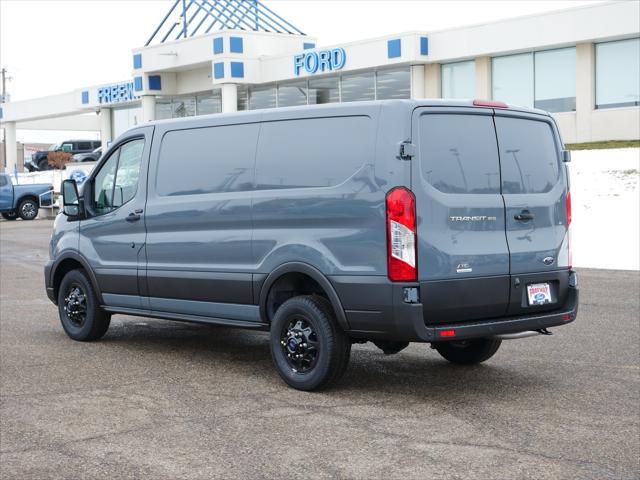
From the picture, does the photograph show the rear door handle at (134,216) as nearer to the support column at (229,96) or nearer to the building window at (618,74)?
the building window at (618,74)

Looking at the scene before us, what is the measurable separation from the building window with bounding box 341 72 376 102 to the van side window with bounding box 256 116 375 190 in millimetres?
34283

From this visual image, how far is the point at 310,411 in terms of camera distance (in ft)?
22.1

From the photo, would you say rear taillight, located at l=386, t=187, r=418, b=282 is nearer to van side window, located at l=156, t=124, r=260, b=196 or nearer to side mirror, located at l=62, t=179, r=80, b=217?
van side window, located at l=156, t=124, r=260, b=196

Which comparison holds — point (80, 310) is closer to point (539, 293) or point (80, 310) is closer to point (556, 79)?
point (539, 293)

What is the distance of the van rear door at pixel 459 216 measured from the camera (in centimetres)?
684

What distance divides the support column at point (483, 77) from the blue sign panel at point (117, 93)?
879 inches

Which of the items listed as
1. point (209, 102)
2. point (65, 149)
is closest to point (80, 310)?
point (209, 102)

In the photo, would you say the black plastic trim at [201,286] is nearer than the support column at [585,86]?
Yes

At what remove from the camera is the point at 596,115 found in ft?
113

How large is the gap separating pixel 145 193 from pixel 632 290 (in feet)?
24.1

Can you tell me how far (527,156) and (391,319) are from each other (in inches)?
70.3

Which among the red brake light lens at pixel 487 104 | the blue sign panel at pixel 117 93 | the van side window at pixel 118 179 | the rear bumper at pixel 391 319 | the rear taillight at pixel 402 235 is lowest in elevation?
the rear bumper at pixel 391 319

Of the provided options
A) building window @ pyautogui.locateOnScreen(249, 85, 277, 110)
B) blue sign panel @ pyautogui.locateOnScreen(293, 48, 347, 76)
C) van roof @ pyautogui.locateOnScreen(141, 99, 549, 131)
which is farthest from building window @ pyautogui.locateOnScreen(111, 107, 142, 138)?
van roof @ pyautogui.locateOnScreen(141, 99, 549, 131)

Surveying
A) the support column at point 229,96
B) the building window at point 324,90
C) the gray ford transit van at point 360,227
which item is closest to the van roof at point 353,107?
the gray ford transit van at point 360,227
